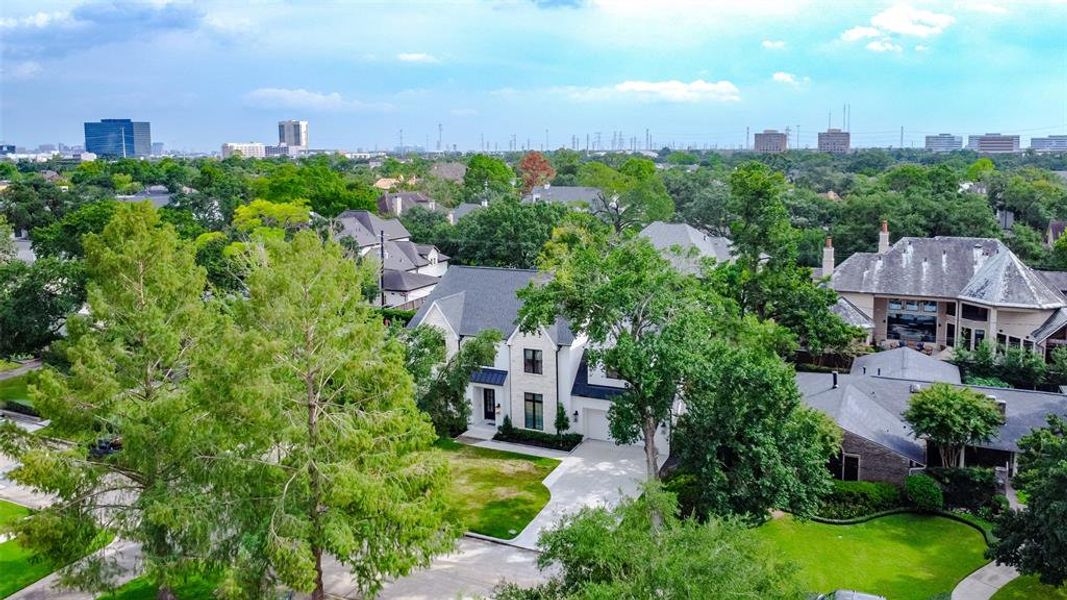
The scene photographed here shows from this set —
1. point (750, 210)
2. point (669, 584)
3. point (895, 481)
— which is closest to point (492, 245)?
point (750, 210)

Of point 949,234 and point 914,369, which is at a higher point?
point 949,234

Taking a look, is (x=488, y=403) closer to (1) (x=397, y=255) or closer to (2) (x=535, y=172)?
(1) (x=397, y=255)

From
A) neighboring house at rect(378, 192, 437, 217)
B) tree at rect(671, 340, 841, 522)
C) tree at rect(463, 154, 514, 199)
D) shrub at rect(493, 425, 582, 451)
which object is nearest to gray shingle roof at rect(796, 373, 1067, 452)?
tree at rect(671, 340, 841, 522)

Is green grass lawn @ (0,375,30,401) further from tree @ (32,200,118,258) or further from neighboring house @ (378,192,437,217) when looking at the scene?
neighboring house @ (378,192,437,217)

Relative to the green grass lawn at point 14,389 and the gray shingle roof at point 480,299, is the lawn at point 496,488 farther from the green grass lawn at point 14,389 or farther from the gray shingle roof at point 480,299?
the green grass lawn at point 14,389

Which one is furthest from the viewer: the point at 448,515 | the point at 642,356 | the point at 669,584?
the point at 448,515

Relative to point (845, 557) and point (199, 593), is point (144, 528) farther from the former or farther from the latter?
point (845, 557)

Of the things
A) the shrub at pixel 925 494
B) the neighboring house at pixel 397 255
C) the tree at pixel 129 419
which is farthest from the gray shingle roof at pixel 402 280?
the shrub at pixel 925 494
